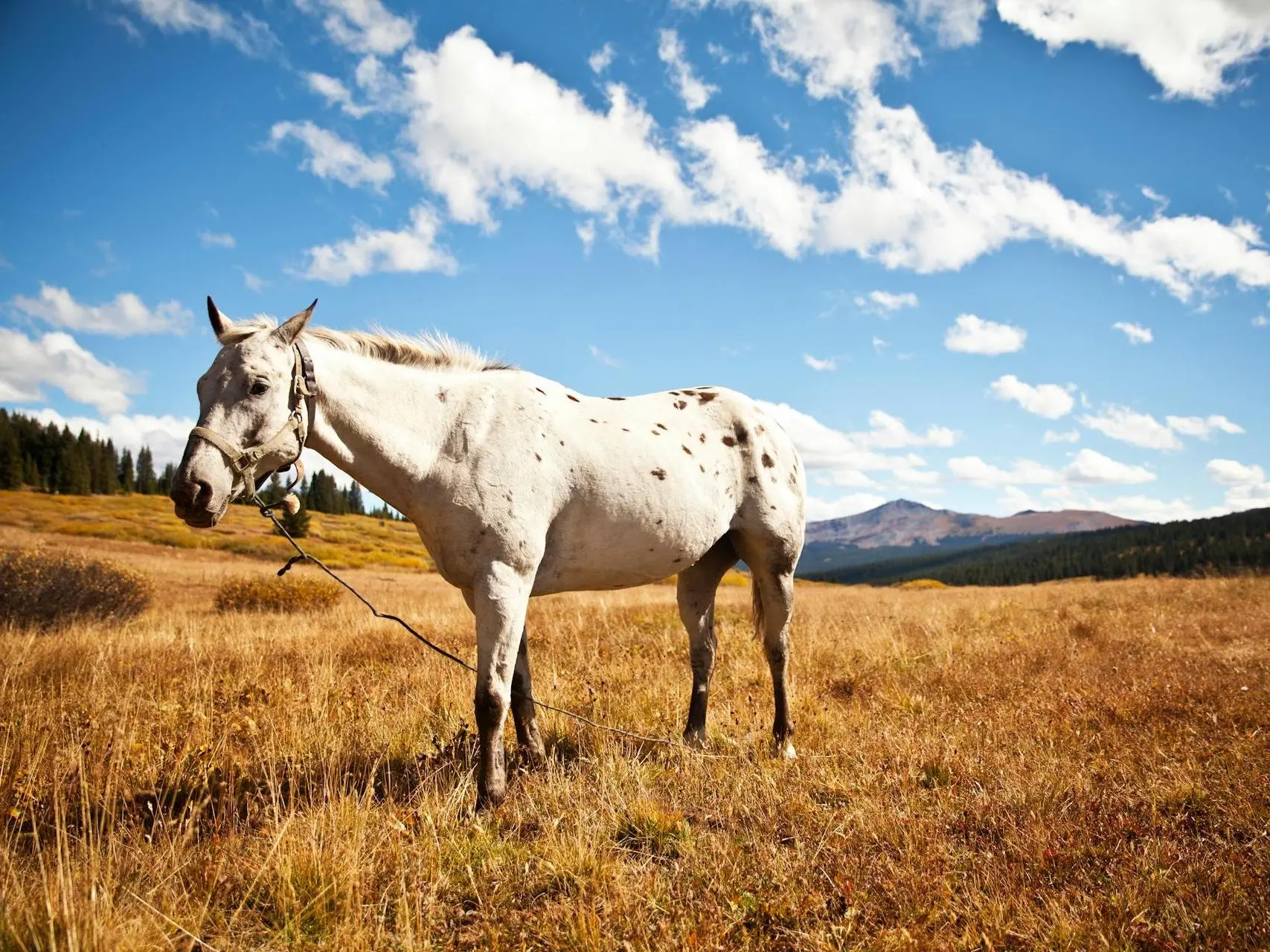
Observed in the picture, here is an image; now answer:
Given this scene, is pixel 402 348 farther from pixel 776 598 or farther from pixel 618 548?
pixel 776 598

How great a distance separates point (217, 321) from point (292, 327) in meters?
0.48

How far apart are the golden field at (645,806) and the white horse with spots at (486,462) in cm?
83

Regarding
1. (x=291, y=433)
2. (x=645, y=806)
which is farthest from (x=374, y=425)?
(x=645, y=806)

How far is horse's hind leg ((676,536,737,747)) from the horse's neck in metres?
2.75

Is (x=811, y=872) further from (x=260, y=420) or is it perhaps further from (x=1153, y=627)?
(x=1153, y=627)

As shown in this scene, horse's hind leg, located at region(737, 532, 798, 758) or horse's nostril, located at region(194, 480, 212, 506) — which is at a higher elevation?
horse's nostril, located at region(194, 480, 212, 506)

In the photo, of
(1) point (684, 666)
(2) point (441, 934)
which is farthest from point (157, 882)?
(1) point (684, 666)

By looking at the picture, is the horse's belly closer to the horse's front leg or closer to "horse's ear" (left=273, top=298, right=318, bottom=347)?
the horse's front leg

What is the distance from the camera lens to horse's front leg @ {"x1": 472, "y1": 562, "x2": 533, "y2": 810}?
161 inches

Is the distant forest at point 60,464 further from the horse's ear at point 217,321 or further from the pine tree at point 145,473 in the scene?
the horse's ear at point 217,321

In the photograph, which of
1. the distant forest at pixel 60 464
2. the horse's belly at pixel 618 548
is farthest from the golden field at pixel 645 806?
the distant forest at pixel 60 464

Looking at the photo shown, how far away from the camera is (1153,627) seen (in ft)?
33.8

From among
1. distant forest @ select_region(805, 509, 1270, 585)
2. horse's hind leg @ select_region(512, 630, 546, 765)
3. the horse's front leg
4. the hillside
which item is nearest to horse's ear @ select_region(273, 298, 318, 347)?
the horse's front leg

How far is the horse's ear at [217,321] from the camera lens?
12.9 feet
